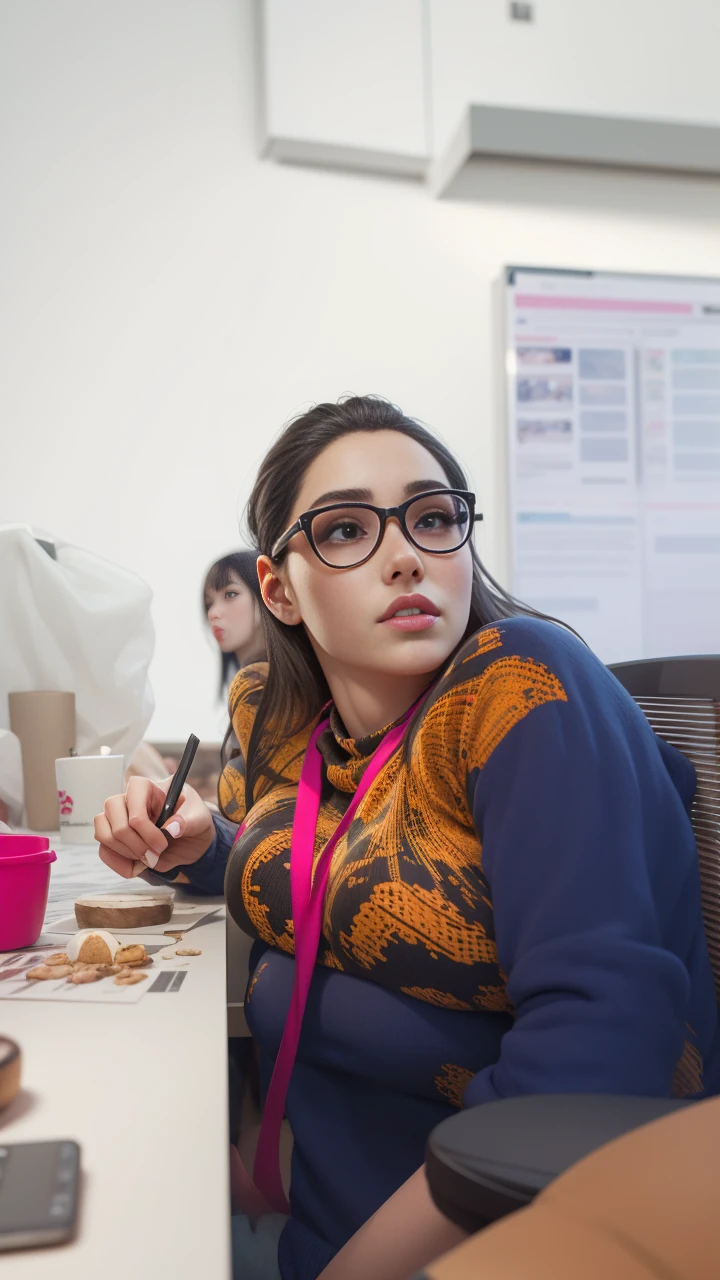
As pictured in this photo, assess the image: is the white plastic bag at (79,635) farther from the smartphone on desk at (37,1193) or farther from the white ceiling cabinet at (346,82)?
the white ceiling cabinet at (346,82)

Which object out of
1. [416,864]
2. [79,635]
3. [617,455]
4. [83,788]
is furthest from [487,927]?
[617,455]

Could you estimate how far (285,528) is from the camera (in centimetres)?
103

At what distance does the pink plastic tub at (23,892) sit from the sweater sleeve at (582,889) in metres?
0.37

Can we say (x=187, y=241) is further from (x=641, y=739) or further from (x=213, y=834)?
(x=641, y=739)

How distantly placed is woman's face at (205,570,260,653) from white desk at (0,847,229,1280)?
1.58 meters

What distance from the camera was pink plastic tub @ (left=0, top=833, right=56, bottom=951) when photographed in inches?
30.4

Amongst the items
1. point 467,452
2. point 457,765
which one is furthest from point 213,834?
point 467,452

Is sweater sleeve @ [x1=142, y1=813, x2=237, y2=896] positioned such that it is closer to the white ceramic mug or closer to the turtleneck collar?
the turtleneck collar

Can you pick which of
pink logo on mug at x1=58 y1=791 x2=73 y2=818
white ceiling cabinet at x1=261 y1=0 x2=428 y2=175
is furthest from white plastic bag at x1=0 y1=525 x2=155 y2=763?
white ceiling cabinet at x1=261 y1=0 x2=428 y2=175

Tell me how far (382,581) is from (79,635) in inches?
41.3

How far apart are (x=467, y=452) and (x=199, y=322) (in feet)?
3.05

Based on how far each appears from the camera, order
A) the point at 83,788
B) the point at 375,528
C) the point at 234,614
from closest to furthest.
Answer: the point at 375,528 → the point at 83,788 → the point at 234,614

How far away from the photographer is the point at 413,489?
0.89 metres

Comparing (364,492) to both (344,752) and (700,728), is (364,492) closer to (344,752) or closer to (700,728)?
(344,752)
